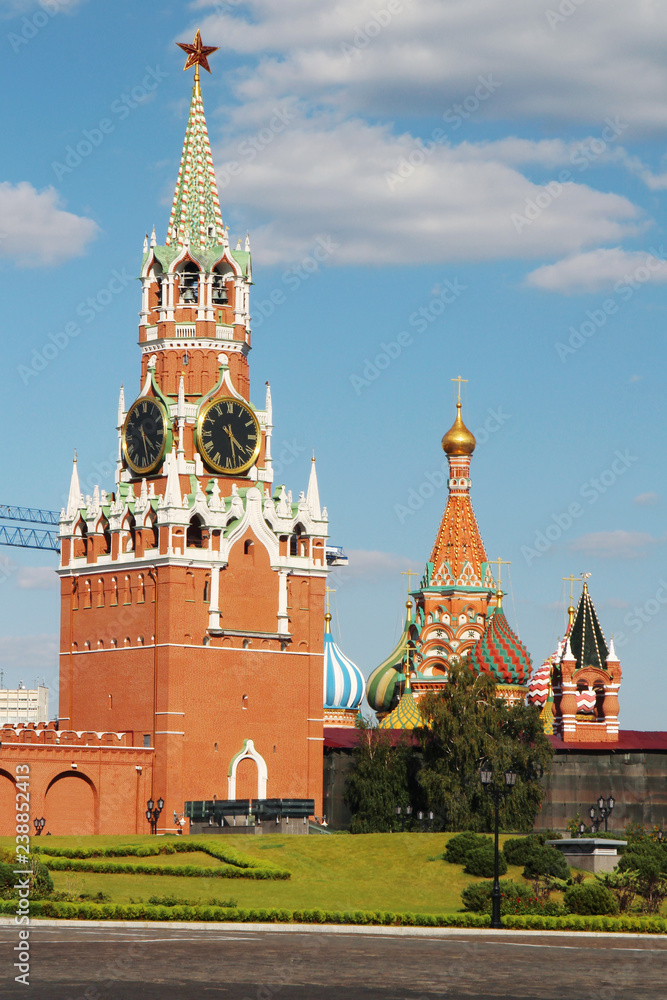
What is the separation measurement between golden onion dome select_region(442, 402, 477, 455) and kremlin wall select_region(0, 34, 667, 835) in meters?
24.0

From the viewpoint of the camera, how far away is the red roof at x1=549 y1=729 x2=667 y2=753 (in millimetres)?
76312

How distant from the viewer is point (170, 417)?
75750 millimetres

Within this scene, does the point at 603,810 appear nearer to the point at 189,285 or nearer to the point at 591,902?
the point at 591,902

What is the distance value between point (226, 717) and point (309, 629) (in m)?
6.30

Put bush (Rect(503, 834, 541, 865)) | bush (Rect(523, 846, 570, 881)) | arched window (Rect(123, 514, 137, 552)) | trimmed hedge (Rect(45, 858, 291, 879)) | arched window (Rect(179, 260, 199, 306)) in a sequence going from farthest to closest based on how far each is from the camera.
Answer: arched window (Rect(179, 260, 199, 306)), arched window (Rect(123, 514, 137, 552)), trimmed hedge (Rect(45, 858, 291, 879)), bush (Rect(503, 834, 541, 865)), bush (Rect(523, 846, 570, 881))

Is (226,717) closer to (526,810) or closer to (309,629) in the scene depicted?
(309,629)

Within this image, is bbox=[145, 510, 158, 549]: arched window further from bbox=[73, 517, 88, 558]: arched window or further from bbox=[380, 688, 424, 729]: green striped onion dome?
bbox=[380, 688, 424, 729]: green striped onion dome

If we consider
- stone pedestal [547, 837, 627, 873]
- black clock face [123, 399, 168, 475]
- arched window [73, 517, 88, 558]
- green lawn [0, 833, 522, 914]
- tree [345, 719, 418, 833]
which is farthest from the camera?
arched window [73, 517, 88, 558]

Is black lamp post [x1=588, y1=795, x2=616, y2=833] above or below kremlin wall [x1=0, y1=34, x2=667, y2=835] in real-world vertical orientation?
below

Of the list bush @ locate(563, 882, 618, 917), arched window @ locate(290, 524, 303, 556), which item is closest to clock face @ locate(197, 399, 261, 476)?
arched window @ locate(290, 524, 303, 556)

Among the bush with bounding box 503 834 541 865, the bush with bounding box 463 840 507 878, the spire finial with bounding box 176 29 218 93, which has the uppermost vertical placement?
the spire finial with bounding box 176 29 218 93

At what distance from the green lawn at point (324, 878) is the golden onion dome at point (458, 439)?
144 ft

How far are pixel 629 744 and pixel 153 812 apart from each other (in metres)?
23.2

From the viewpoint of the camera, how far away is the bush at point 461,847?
180ft
